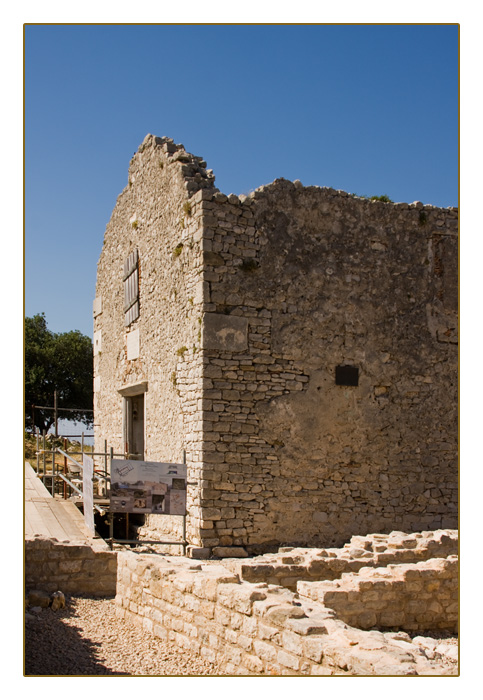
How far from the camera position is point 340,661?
4246mm

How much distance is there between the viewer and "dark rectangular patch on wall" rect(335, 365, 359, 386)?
1072cm

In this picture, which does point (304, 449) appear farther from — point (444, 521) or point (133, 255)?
point (133, 255)

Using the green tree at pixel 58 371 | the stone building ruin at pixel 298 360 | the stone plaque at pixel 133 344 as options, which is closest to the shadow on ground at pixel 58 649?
the stone building ruin at pixel 298 360

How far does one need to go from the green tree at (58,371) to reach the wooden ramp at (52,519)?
61.6ft

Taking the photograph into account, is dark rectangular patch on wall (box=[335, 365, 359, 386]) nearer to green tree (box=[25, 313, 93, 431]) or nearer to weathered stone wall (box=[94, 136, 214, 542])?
weathered stone wall (box=[94, 136, 214, 542])

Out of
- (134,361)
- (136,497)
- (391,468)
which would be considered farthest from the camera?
(134,361)

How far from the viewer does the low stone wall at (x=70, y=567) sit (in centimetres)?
808

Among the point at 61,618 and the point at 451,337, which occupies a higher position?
the point at 451,337

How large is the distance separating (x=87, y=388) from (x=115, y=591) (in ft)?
84.2

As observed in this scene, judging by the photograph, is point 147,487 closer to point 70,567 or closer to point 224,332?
point 70,567

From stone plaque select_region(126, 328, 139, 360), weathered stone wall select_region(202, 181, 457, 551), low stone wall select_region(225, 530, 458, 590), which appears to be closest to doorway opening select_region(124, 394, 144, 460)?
stone plaque select_region(126, 328, 139, 360)

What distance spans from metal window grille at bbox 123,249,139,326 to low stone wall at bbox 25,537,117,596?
18.1 ft

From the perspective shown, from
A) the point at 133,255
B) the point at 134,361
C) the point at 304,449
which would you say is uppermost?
the point at 133,255

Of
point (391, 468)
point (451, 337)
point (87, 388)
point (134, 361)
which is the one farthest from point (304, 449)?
point (87, 388)
